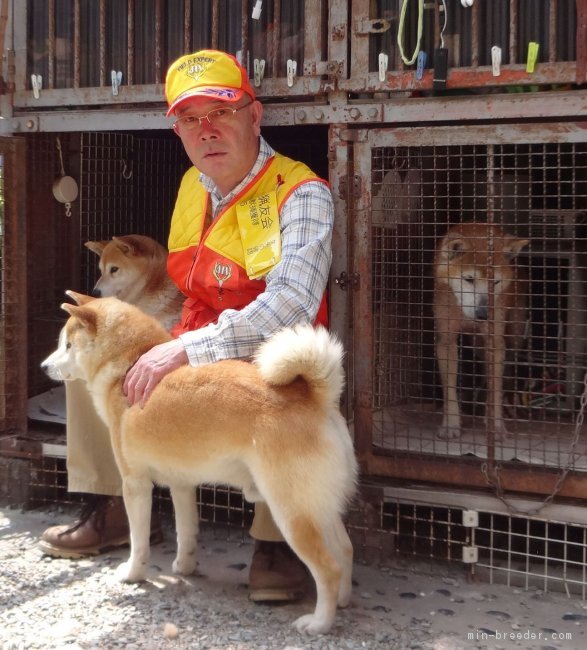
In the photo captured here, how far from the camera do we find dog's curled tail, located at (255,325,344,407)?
9.69 ft

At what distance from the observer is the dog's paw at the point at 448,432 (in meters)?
4.08

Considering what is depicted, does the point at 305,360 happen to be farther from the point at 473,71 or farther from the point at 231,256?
the point at 473,71

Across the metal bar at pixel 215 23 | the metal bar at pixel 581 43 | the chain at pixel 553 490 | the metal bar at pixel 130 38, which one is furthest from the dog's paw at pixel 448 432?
the metal bar at pixel 130 38

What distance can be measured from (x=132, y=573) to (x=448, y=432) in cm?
157

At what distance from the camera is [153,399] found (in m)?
3.23

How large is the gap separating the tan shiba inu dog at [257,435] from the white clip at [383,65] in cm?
119

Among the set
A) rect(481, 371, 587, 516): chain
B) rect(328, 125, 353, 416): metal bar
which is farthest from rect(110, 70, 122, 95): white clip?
rect(481, 371, 587, 516): chain

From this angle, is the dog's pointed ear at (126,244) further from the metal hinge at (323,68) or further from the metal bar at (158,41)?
the metal hinge at (323,68)

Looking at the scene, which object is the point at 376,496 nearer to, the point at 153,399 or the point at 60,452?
the point at 153,399

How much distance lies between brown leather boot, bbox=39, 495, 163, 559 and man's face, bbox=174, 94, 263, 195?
1.50 m

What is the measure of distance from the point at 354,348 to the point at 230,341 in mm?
660

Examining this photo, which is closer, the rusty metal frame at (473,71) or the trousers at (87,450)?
the rusty metal frame at (473,71)

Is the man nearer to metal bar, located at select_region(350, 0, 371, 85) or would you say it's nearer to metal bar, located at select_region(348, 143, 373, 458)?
metal bar, located at select_region(348, 143, 373, 458)

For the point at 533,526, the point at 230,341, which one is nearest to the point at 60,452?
the point at 230,341
